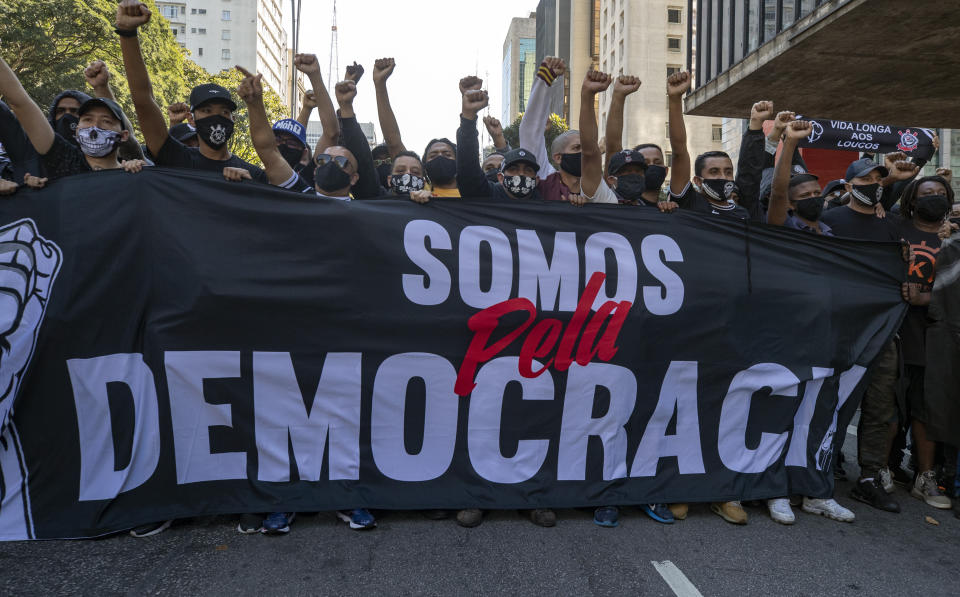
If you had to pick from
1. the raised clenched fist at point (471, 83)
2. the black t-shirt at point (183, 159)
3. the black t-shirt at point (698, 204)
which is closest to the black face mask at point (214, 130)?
the black t-shirt at point (183, 159)

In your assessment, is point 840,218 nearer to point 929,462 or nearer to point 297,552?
point 929,462

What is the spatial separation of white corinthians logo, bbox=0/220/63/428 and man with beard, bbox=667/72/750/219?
3.48 metres

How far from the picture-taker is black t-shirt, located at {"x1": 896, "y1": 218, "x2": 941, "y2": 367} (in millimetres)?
4316

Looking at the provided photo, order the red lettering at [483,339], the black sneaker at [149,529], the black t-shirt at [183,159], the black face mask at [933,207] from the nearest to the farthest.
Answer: the black sneaker at [149,529], the red lettering at [483,339], the black t-shirt at [183,159], the black face mask at [933,207]

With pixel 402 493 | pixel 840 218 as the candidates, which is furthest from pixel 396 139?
pixel 840 218

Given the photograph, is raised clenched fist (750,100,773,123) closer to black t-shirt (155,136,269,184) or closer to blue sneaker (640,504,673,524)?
blue sneaker (640,504,673,524)

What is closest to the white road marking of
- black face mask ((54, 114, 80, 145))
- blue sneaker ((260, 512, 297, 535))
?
blue sneaker ((260, 512, 297, 535))

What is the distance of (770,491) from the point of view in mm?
3812

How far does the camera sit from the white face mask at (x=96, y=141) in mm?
3607

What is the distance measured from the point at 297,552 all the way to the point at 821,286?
321cm

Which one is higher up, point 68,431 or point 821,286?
point 821,286

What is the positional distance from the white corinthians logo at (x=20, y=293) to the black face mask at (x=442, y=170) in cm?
210

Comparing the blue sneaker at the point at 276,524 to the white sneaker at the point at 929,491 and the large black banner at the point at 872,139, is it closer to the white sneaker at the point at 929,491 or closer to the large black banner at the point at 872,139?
the white sneaker at the point at 929,491

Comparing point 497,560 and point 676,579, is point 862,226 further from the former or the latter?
point 497,560
